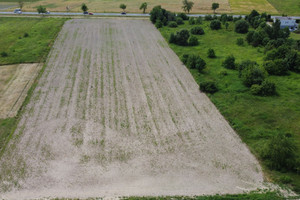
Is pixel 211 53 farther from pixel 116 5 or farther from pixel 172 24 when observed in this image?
pixel 116 5

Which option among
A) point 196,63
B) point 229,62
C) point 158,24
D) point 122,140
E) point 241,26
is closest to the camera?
point 122,140

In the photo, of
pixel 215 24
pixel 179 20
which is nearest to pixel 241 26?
pixel 215 24

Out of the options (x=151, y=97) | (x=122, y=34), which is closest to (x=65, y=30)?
(x=122, y=34)

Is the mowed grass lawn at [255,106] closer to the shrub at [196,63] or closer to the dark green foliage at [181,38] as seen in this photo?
the shrub at [196,63]

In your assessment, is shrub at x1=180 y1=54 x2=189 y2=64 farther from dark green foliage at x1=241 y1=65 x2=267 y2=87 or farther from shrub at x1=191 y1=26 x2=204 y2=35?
shrub at x1=191 y1=26 x2=204 y2=35

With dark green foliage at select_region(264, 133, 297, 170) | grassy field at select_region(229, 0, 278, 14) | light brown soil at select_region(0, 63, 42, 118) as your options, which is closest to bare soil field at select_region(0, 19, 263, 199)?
dark green foliage at select_region(264, 133, 297, 170)

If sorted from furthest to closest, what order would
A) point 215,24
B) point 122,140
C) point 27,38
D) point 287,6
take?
point 287,6, point 215,24, point 27,38, point 122,140
